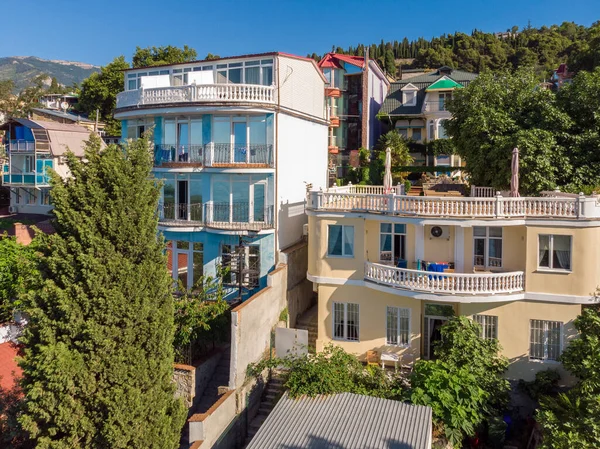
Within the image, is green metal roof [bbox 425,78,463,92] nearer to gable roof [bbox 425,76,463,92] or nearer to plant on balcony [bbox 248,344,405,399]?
gable roof [bbox 425,76,463,92]

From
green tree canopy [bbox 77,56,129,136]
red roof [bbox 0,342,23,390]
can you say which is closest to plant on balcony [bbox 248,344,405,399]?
red roof [bbox 0,342,23,390]

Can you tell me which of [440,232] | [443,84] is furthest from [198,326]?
[443,84]

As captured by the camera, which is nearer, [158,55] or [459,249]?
[459,249]

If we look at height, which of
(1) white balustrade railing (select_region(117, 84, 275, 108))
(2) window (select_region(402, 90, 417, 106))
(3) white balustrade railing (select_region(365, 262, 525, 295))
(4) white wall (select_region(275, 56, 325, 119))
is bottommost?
(3) white balustrade railing (select_region(365, 262, 525, 295))

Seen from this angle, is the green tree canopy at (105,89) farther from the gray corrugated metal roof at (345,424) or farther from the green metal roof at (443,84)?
the gray corrugated metal roof at (345,424)

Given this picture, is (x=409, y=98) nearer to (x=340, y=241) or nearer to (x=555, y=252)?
(x=340, y=241)

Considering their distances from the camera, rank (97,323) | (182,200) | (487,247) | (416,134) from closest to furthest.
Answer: (97,323)
(487,247)
(182,200)
(416,134)
